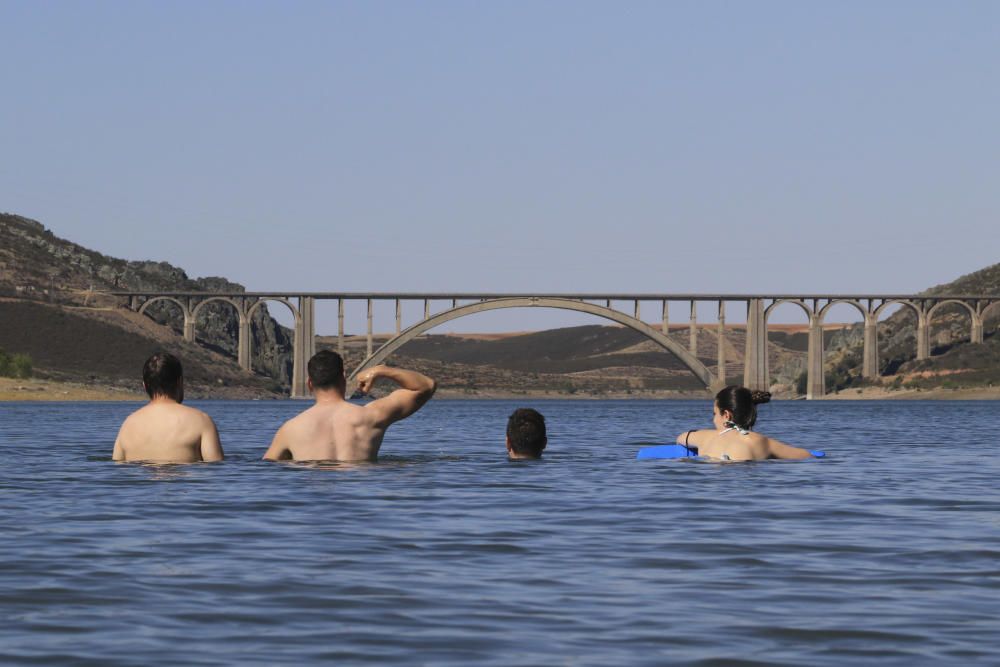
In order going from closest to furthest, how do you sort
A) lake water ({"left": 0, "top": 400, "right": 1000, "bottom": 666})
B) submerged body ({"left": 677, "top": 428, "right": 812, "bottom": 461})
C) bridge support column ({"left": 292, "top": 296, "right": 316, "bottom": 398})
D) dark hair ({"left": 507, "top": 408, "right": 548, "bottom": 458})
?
lake water ({"left": 0, "top": 400, "right": 1000, "bottom": 666}) < dark hair ({"left": 507, "top": 408, "right": 548, "bottom": 458}) < submerged body ({"left": 677, "top": 428, "right": 812, "bottom": 461}) < bridge support column ({"left": 292, "top": 296, "right": 316, "bottom": 398})

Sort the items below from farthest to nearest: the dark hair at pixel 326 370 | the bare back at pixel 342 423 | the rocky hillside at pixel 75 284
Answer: the rocky hillside at pixel 75 284
the bare back at pixel 342 423
the dark hair at pixel 326 370

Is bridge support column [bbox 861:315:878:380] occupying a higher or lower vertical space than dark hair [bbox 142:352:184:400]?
higher

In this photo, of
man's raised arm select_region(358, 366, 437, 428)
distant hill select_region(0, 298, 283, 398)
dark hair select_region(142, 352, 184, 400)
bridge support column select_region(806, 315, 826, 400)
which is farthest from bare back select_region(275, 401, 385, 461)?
bridge support column select_region(806, 315, 826, 400)

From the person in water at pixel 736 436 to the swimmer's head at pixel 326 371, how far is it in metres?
4.30

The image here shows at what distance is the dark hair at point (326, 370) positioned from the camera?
14102 millimetres

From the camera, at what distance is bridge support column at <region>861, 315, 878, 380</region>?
472 ft

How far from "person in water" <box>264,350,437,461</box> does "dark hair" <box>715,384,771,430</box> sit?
3.39 meters

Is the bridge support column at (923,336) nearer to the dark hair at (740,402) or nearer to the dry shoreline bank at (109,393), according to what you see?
the dry shoreline bank at (109,393)

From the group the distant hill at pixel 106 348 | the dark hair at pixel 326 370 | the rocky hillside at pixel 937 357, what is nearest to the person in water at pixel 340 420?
the dark hair at pixel 326 370

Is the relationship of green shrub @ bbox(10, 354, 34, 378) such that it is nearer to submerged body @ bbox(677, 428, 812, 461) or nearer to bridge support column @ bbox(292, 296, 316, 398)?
bridge support column @ bbox(292, 296, 316, 398)

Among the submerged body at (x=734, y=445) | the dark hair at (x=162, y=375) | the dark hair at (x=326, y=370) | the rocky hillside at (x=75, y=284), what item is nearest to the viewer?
the dark hair at (x=162, y=375)

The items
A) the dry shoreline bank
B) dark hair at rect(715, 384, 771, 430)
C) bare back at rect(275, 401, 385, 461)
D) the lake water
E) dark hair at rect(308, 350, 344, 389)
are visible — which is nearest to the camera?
the lake water

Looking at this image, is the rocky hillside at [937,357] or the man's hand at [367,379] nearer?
the man's hand at [367,379]

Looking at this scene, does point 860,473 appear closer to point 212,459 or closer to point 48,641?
point 212,459
